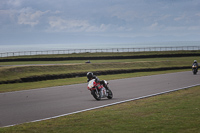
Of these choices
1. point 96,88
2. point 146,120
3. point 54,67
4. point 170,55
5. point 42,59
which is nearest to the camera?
point 146,120

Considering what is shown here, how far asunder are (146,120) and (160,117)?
64 centimetres

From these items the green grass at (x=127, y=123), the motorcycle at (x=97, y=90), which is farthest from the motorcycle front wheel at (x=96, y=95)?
the green grass at (x=127, y=123)

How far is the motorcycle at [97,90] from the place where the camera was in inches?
609

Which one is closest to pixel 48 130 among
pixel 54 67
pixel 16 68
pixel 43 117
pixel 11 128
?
pixel 11 128

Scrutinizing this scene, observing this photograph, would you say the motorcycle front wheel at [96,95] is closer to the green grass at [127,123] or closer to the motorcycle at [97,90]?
the motorcycle at [97,90]

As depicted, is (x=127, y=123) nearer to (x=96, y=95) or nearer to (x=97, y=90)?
(x=96, y=95)

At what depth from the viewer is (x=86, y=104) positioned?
1419 cm

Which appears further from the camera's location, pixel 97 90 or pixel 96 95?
pixel 97 90

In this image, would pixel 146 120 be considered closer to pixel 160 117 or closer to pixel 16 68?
pixel 160 117

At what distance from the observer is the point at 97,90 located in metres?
15.9

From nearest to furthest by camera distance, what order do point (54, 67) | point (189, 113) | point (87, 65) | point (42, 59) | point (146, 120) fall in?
point (146, 120) → point (189, 113) → point (54, 67) → point (87, 65) → point (42, 59)

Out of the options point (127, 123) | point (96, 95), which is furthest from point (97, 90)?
point (127, 123)

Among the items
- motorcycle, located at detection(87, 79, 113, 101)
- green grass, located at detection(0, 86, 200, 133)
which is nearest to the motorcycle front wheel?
motorcycle, located at detection(87, 79, 113, 101)

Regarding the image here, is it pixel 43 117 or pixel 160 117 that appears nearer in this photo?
pixel 160 117
